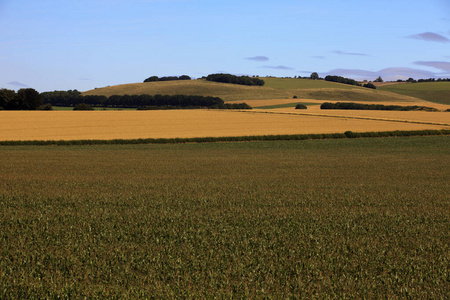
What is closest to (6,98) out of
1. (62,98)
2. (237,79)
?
(62,98)

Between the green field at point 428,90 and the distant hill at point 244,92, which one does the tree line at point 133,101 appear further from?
the green field at point 428,90

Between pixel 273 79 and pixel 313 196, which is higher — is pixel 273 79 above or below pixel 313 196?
above

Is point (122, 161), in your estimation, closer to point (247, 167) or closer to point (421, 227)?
point (247, 167)

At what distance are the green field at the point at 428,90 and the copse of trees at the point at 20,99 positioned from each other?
117 m

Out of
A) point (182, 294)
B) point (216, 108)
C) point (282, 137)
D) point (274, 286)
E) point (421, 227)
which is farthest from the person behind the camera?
point (216, 108)

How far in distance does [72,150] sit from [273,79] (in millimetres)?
160648

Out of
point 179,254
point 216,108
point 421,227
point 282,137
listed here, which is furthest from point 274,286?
point 216,108

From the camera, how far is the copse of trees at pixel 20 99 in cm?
9106

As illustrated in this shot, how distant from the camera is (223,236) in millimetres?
11055

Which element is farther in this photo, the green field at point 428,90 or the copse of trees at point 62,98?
the green field at point 428,90

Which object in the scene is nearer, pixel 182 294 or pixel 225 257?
pixel 182 294

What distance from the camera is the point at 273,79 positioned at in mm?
197250

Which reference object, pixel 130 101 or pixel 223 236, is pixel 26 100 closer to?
pixel 130 101

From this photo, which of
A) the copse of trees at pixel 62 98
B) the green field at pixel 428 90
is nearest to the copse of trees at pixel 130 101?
the copse of trees at pixel 62 98
